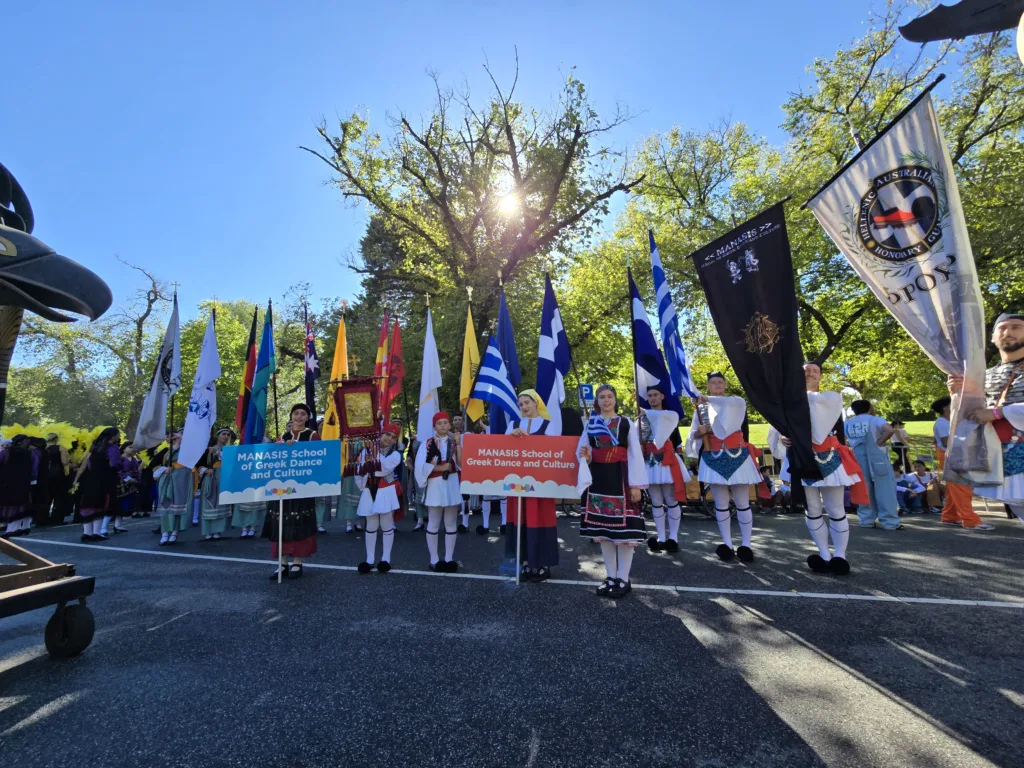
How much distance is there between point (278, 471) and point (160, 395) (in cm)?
385

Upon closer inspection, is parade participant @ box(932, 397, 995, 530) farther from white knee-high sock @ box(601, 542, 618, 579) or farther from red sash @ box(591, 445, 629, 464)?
white knee-high sock @ box(601, 542, 618, 579)

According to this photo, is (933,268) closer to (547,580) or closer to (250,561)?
(547,580)

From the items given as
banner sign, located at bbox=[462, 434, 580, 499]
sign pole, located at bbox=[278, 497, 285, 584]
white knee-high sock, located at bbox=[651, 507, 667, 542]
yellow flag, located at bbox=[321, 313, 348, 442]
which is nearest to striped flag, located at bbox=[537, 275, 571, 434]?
banner sign, located at bbox=[462, 434, 580, 499]

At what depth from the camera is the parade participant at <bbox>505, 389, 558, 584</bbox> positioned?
18.0ft

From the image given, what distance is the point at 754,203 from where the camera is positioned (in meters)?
17.2

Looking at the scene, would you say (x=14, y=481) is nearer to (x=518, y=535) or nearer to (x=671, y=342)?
(x=518, y=535)

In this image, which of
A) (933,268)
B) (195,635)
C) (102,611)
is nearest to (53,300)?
(195,635)

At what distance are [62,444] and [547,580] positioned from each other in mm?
13800

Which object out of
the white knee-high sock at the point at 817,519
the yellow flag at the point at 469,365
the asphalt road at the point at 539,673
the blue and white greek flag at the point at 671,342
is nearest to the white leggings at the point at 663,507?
the asphalt road at the point at 539,673

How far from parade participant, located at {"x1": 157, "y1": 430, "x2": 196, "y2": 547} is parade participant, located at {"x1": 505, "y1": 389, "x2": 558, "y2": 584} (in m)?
6.61

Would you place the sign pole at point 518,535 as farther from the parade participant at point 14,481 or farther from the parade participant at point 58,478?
the parade participant at point 58,478

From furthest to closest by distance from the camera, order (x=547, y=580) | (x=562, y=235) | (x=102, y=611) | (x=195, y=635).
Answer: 1. (x=562, y=235)
2. (x=547, y=580)
3. (x=102, y=611)
4. (x=195, y=635)

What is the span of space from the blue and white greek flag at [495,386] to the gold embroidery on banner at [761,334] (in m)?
2.78

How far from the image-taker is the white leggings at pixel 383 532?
6016mm
